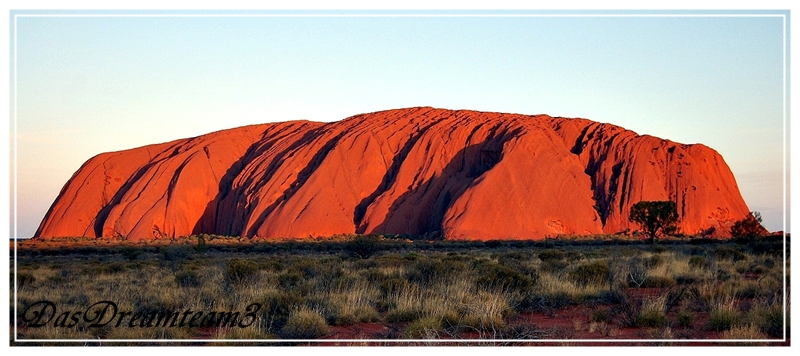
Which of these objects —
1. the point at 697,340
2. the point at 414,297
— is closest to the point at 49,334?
the point at 414,297

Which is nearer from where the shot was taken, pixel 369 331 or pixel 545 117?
pixel 369 331

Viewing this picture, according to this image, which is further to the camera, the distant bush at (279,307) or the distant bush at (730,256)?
the distant bush at (730,256)

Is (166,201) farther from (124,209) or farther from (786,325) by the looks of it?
(786,325)

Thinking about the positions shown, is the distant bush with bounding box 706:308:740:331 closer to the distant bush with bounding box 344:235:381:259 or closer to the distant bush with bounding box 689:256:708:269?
the distant bush with bounding box 689:256:708:269

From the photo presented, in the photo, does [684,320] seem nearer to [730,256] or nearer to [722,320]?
[722,320]

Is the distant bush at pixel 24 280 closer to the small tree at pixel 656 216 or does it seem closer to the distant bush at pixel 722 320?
the distant bush at pixel 722 320

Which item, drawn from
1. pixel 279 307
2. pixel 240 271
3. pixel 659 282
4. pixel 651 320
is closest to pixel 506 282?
pixel 659 282

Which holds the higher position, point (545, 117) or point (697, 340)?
point (545, 117)

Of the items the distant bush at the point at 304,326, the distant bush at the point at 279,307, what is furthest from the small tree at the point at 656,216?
the distant bush at the point at 304,326
